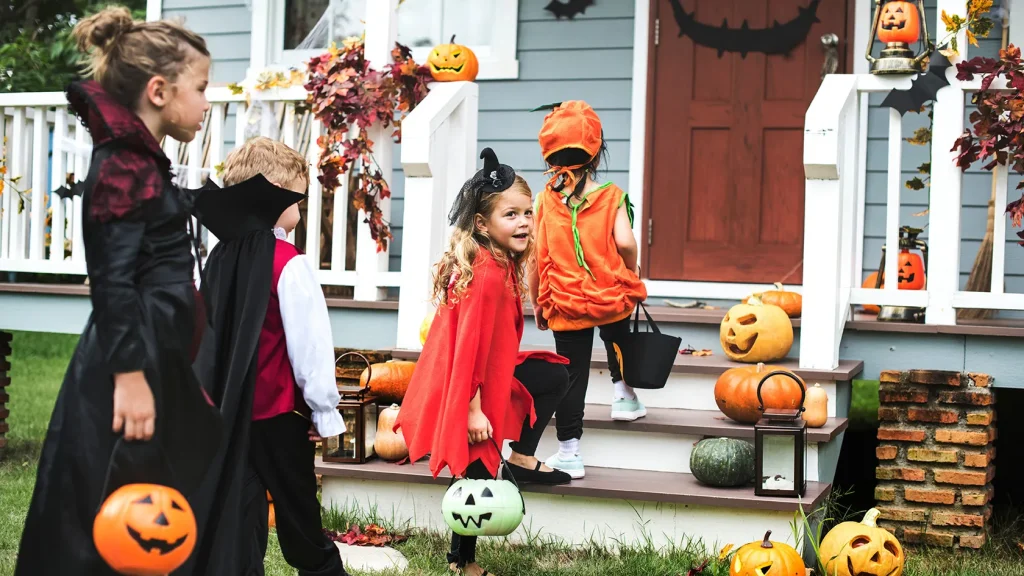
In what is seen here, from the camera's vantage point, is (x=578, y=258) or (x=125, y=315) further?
(x=578, y=258)

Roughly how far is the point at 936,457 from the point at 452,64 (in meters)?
3.15

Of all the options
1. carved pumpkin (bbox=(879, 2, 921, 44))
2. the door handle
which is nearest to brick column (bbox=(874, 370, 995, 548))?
carved pumpkin (bbox=(879, 2, 921, 44))

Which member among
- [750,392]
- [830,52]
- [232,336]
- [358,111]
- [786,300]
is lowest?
[750,392]

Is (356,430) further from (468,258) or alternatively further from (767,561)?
(767,561)

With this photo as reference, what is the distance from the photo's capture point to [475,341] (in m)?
3.61

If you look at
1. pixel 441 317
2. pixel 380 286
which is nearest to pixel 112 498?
pixel 441 317

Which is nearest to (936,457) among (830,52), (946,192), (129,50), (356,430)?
(946,192)

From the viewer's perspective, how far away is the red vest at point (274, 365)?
309cm

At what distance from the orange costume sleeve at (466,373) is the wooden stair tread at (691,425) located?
2.33 ft

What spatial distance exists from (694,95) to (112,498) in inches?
205

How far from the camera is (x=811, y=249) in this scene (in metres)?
4.62

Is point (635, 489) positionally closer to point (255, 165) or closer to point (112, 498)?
point (255, 165)

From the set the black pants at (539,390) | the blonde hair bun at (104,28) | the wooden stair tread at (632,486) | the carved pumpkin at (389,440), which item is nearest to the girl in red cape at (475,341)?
the black pants at (539,390)

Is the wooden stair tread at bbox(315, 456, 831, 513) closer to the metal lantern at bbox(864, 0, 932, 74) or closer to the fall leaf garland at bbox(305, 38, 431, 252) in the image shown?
the fall leaf garland at bbox(305, 38, 431, 252)
